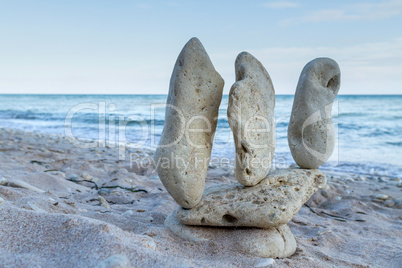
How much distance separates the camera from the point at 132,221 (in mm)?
3215

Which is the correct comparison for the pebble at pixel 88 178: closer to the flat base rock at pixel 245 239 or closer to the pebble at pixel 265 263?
the flat base rock at pixel 245 239

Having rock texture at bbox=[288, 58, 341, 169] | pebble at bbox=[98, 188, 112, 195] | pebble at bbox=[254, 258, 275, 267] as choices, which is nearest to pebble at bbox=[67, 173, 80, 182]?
pebble at bbox=[98, 188, 112, 195]

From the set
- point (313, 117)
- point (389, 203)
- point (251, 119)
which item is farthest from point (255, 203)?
point (389, 203)

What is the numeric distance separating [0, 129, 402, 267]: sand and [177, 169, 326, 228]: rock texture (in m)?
0.24

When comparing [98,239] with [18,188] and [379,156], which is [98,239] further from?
[379,156]

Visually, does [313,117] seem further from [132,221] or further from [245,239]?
[132,221]

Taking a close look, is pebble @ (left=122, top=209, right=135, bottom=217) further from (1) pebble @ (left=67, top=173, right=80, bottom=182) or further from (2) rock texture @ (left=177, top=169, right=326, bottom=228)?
(1) pebble @ (left=67, top=173, right=80, bottom=182)

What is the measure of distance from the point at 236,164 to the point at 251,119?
0.39m

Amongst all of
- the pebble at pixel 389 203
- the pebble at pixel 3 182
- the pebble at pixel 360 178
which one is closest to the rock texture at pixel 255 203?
the pebble at pixel 3 182

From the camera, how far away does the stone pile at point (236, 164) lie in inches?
111

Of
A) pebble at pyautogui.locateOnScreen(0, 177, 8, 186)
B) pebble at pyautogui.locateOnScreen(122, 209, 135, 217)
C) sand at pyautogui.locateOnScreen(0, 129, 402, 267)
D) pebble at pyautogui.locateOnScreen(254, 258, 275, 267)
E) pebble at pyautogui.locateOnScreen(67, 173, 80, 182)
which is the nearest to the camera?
sand at pyautogui.locateOnScreen(0, 129, 402, 267)

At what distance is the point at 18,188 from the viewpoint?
3.75 metres

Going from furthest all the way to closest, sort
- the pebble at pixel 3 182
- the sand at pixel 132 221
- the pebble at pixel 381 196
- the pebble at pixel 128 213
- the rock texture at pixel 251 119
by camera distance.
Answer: the pebble at pixel 381 196 < the pebble at pixel 3 182 < the pebble at pixel 128 213 < the rock texture at pixel 251 119 < the sand at pixel 132 221

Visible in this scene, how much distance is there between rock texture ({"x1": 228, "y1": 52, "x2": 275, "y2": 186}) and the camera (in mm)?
2762
